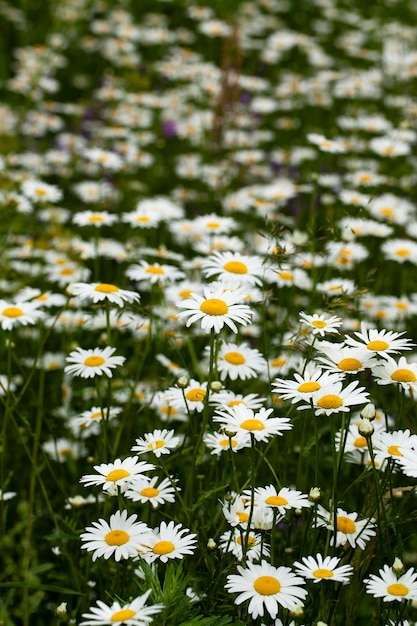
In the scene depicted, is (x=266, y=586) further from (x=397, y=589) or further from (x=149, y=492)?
(x=149, y=492)

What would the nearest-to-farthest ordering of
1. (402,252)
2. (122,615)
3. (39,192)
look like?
(122,615), (402,252), (39,192)

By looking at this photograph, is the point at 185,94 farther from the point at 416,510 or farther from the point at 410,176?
the point at 416,510

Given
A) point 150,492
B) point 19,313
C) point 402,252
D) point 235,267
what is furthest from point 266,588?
point 402,252

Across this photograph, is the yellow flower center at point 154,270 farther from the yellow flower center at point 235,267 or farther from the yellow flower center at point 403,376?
the yellow flower center at point 403,376

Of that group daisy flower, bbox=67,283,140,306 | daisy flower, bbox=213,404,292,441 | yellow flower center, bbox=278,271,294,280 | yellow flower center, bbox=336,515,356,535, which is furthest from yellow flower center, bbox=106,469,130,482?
yellow flower center, bbox=278,271,294,280

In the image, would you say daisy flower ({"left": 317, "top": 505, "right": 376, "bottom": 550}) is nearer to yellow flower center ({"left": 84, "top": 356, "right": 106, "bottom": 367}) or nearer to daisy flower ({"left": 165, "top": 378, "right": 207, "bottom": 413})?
daisy flower ({"left": 165, "top": 378, "right": 207, "bottom": 413})

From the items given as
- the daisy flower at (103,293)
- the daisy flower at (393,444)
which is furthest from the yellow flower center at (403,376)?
the daisy flower at (103,293)

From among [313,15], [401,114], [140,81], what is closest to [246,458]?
[140,81]
